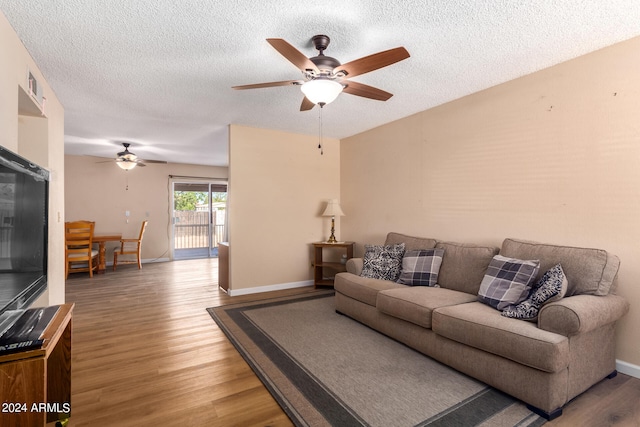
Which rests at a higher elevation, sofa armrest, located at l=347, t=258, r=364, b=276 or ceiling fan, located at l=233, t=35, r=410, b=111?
ceiling fan, located at l=233, t=35, r=410, b=111

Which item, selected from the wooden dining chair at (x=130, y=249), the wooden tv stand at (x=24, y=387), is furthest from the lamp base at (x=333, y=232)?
the wooden dining chair at (x=130, y=249)

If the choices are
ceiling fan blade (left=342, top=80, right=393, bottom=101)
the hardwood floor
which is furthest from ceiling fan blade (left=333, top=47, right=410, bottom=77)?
the hardwood floor

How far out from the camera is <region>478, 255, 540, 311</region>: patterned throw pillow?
225 cm

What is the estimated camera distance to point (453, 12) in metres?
1.91

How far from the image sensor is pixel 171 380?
2.16 m

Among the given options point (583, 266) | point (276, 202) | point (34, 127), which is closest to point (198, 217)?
point (276, 202)

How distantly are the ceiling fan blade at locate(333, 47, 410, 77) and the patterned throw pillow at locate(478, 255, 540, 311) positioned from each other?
174cm

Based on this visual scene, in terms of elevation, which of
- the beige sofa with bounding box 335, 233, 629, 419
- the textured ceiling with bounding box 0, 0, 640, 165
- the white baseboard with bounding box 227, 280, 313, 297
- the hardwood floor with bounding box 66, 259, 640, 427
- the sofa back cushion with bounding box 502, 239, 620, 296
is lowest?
the hardwood floor with bounding box 66, 259, 640, 427

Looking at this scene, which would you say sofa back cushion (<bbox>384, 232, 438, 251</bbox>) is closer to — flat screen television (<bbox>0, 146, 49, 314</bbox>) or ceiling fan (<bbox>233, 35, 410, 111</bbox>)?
ceiling fan (<bbox>233, 35, 410, 111</bbox>)

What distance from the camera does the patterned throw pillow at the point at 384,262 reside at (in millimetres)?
3393

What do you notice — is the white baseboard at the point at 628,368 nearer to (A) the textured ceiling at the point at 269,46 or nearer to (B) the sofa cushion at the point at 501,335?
(B) the sofa cushion at the point at 501,335

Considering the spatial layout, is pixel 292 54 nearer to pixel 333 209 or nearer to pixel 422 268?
pixel 422 268

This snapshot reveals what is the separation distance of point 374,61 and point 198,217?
7068 mm

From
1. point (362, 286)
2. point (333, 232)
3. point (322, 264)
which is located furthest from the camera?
point (333, 232)
